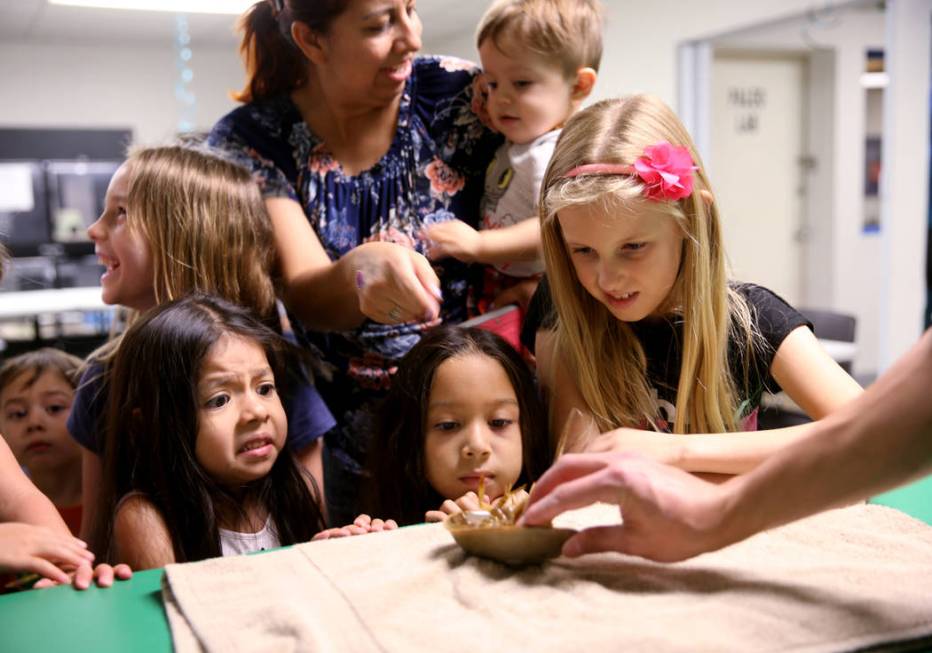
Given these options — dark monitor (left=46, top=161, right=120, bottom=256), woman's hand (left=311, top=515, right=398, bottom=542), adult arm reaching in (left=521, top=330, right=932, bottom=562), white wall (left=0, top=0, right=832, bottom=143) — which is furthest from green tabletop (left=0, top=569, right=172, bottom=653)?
dark monitor (left=46, top=161, right=120, bottom=256)

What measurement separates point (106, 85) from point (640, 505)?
7.65 m

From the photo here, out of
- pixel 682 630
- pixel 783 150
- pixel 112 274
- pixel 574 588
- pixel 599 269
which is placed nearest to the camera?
pixel 682 630

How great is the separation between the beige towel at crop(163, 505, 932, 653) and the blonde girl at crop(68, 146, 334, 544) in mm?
554

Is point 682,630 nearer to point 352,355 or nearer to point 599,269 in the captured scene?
point 599,269

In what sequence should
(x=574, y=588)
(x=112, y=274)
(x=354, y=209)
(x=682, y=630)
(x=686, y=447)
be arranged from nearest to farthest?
(x=682, y=630) < (x=574, y=588) < (x=686, y=447) < (x=112, y=274) < (x=354, y=209)

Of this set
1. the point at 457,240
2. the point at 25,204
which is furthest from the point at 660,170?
the point at 25,204

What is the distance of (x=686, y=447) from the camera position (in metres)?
1.15

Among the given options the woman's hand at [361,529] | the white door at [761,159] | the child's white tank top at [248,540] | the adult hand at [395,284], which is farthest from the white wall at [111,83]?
the woman's hand at [361,529]

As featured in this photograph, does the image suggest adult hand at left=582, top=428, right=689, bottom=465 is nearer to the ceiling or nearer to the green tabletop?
the green tabletop

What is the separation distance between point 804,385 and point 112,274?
107 cm

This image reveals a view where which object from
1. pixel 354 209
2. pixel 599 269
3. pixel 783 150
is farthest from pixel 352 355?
pixel 783 150

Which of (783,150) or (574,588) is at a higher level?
(783,150)

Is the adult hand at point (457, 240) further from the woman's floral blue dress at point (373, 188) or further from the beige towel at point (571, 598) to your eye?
the beige towel at point (571, 598)

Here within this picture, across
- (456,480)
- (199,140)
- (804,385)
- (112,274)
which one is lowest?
(456,480)
